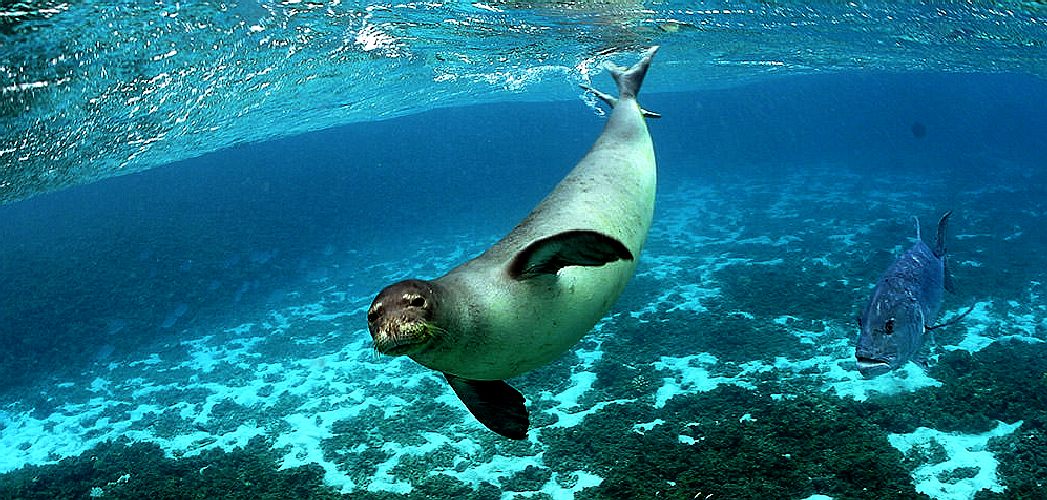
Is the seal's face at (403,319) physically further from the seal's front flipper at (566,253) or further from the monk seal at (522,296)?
the seal's front flipper at (566,253)

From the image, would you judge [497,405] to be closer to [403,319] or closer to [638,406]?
[403,319]

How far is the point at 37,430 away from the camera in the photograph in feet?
39.7

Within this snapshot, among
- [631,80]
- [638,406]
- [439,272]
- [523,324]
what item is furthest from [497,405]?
[439,272]

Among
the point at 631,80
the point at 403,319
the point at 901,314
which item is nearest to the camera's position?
the point at 403,319

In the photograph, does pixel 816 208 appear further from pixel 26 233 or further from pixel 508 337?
pixel 26 233

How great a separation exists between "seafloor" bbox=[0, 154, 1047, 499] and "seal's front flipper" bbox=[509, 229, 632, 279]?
5780 mm

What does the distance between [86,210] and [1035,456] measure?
162ft

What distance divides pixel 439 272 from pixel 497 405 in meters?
17.2

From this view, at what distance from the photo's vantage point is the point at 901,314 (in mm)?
4398

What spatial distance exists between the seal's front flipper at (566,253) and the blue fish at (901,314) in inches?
116

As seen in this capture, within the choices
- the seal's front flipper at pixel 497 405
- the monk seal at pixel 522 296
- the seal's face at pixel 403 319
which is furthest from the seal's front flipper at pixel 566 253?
the seal's front flipper at pixel 497 405

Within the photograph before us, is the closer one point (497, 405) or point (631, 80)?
point (497, 405)

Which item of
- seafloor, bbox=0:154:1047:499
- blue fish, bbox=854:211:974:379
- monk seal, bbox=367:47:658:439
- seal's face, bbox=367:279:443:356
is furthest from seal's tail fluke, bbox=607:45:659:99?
seafloor, bbox=0:154:1047:499

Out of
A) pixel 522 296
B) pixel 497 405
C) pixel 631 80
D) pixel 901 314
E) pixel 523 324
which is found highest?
pixel 631 80
